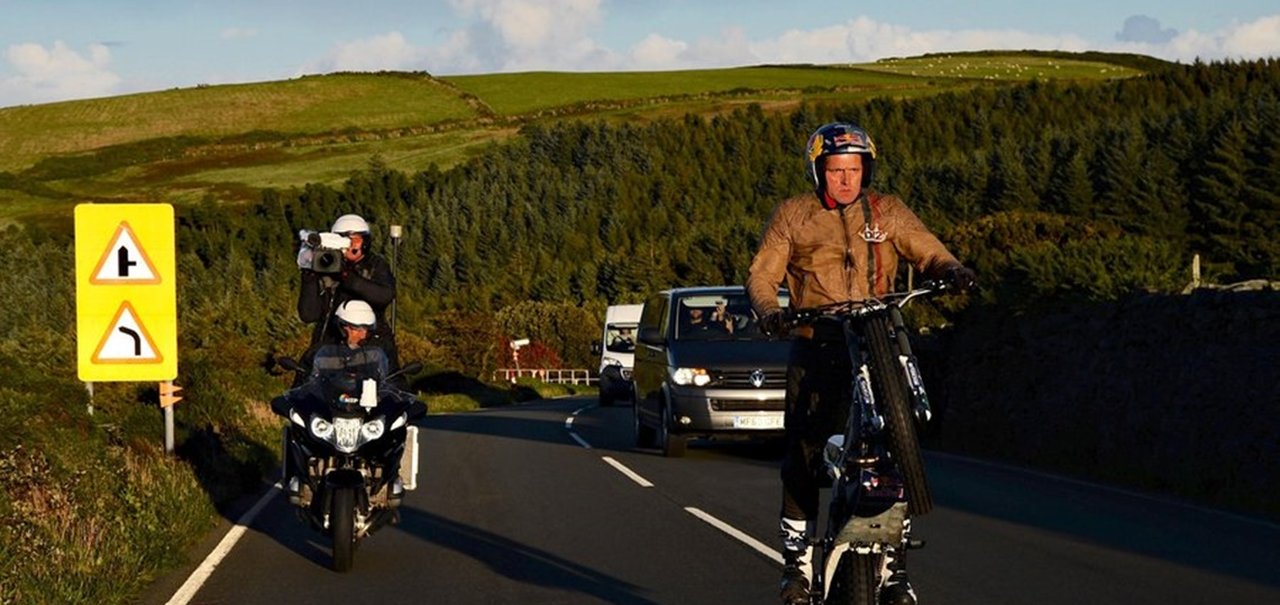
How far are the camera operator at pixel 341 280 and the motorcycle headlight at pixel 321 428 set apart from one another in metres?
0.91

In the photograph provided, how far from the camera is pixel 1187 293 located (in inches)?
703

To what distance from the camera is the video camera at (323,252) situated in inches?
442

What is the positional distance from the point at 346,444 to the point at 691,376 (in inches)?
353

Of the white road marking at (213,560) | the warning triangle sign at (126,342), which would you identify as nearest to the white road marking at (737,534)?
the white road marking at (213,560)

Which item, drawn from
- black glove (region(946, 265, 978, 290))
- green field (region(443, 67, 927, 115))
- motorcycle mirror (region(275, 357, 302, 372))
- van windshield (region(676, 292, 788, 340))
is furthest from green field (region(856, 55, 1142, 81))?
black glove (region(946, 265, 978, 290))

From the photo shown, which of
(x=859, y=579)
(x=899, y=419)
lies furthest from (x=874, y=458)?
(x=859, y=579)

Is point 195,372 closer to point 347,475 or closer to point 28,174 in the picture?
point 347,475

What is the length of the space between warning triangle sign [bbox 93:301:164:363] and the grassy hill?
129522 millimetres

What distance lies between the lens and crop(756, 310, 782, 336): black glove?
263 inches

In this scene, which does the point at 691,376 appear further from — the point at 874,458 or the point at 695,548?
the point at 874,458

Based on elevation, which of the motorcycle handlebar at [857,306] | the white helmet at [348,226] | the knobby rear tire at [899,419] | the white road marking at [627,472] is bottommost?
the white road marking at [627,472]

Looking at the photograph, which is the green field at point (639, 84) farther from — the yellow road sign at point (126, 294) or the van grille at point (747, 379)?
the yellow road sign at point (126, 294)

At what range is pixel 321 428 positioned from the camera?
10305 mm

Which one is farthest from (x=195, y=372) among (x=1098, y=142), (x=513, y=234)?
(x=513, y=234)
